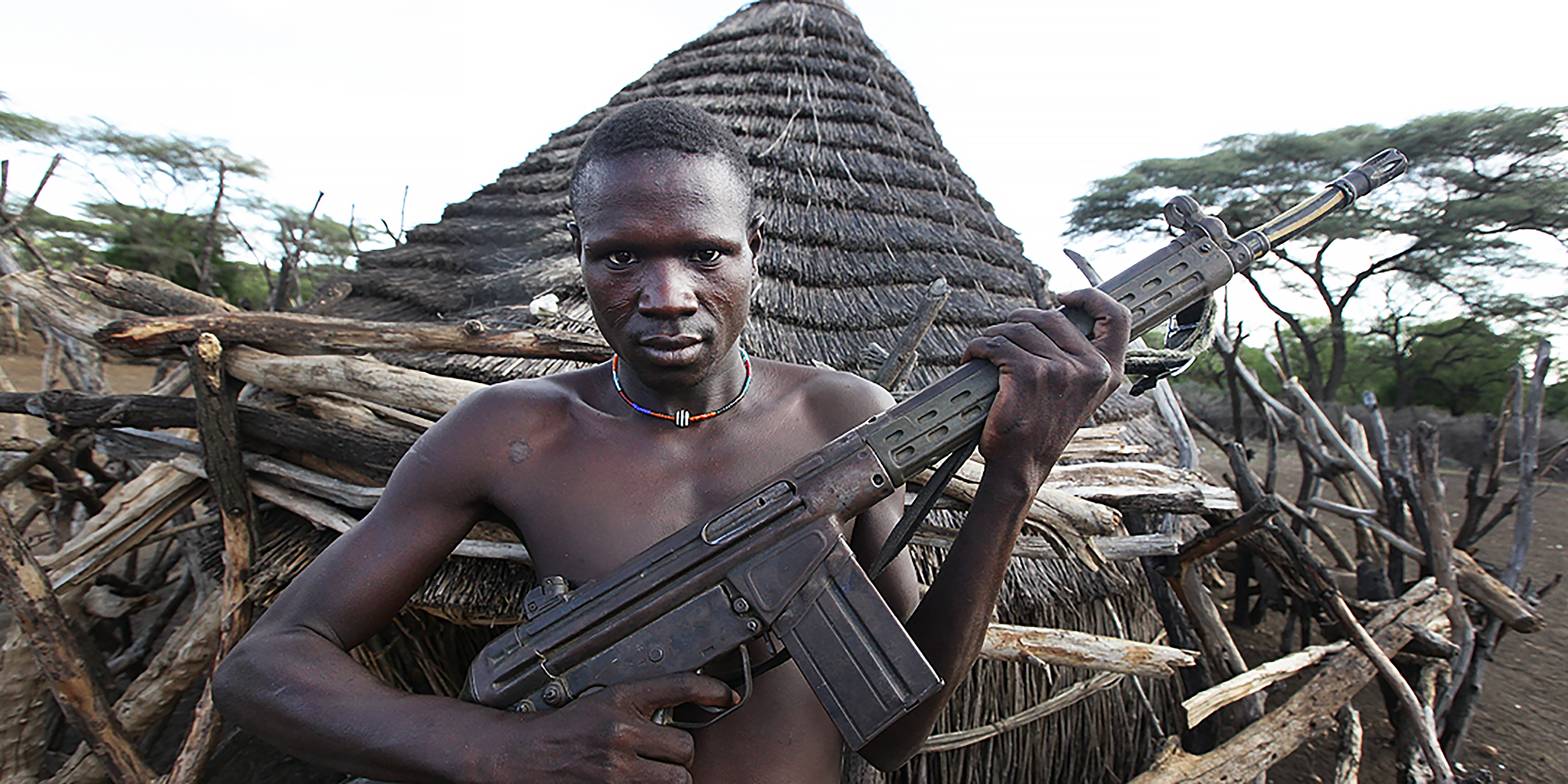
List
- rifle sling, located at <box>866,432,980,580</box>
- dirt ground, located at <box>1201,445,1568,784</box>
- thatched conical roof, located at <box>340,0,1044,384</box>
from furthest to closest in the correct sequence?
1. thatched conical roof, located at <box>340,0,1044,384</box>
2. dirt ground, located at <box>1201,445,1568,784</box>
3. rifle sling, located at <box>866,432,980,580</box>

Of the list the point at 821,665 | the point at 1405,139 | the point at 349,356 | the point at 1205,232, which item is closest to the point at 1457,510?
the point at 1405,139

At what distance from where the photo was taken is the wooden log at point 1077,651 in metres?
2.08

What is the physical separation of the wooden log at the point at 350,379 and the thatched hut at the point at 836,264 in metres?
0.57

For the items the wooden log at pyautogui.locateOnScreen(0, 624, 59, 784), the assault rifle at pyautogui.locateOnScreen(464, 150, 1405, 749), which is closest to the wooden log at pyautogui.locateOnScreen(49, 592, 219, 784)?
the wooden log at pyautogui.locateOnScreen(0, 624, 59, 784)

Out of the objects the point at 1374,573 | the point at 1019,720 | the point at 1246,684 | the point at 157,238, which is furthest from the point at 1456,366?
the point at 157,238

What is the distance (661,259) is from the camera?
1.17 m

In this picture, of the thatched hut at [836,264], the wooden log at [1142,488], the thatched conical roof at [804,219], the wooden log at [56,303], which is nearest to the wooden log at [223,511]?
the wooden log at [56,303]

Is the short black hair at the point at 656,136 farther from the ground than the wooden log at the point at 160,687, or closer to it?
farther from the ground

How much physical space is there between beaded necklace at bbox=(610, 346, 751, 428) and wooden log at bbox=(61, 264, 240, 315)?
1.77 meters

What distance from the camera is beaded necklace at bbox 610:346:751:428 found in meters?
1.34

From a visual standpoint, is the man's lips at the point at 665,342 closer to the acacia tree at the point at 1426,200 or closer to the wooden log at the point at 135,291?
the wooden log at the point at 135,291

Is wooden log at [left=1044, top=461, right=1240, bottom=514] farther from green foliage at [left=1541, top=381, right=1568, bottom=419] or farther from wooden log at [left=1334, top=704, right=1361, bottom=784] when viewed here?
green foliage at [left=1541, top=381, right=1568, bottom=419]

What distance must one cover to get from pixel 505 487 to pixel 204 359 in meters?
1.55

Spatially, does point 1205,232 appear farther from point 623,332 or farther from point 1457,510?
point 1457,510
